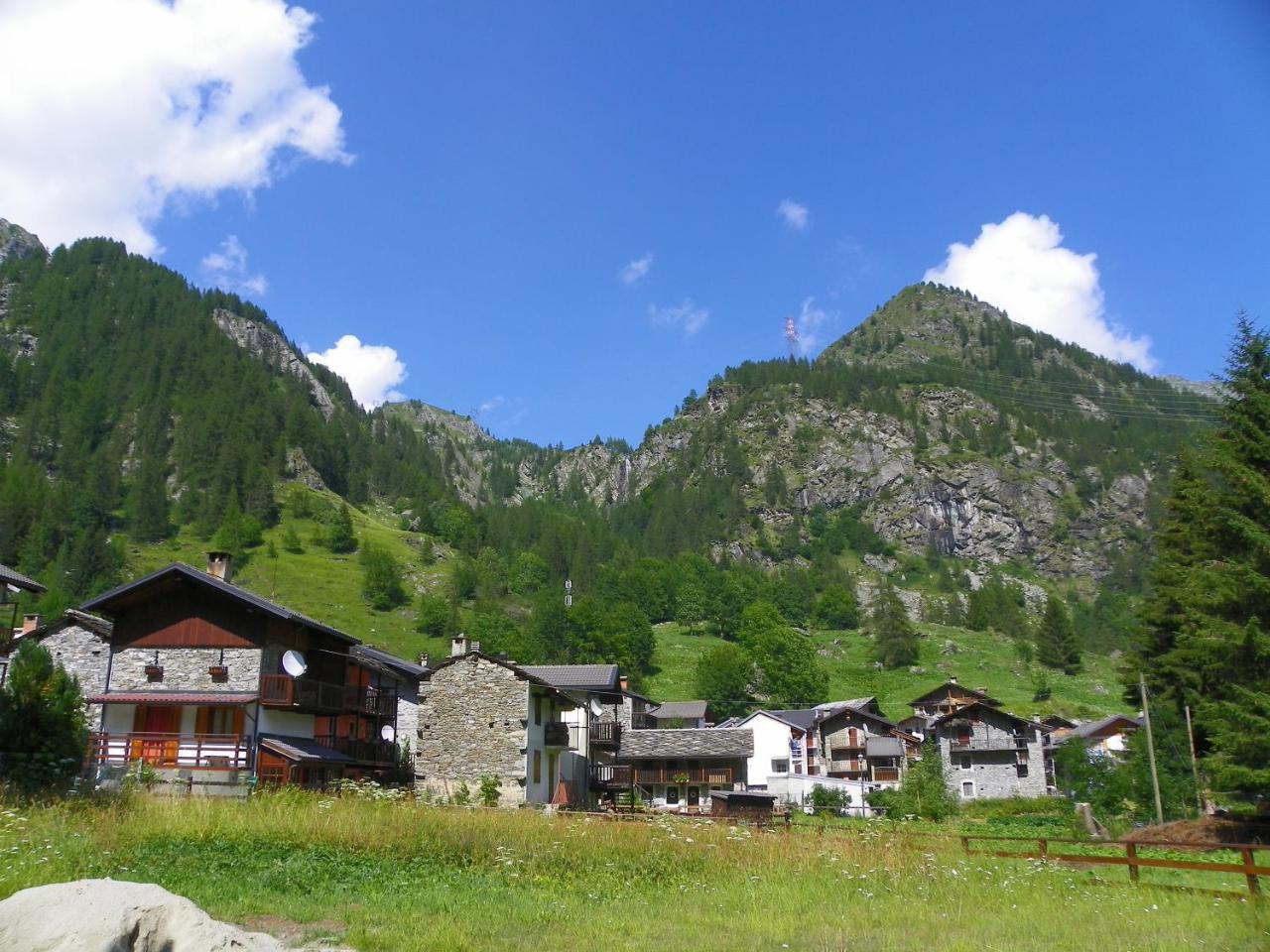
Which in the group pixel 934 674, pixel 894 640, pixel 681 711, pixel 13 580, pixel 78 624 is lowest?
pixel 681 711

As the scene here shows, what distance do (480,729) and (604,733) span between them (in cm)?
1504

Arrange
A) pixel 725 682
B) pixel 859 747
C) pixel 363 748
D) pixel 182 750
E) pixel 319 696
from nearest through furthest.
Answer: pixel 182 750
pixel 319 696
pixel 363 748
pixel 859 747
pixel 725 682

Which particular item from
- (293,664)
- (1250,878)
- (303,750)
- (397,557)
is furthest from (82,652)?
(397,557)

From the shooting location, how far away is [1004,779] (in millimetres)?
71625

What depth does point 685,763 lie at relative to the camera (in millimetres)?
59500

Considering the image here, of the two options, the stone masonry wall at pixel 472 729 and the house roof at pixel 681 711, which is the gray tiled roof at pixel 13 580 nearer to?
the stone masonry wall at pixel 472 729

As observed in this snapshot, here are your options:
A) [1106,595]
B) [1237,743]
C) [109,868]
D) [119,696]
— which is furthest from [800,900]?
[1106,595]

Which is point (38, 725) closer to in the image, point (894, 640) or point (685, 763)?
point (685, 763)

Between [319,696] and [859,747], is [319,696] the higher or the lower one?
the higher one

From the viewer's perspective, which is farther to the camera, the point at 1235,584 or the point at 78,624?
the point at 78,624

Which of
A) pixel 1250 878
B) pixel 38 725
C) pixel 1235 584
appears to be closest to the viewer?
pixel 1250 878

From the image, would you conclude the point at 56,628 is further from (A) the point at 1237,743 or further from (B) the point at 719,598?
(B) the point at 719,598

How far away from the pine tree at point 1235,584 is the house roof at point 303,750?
29.1 m

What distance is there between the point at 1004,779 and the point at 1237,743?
5076cm
